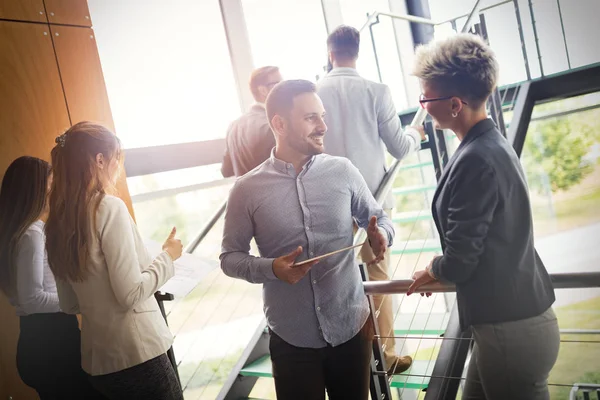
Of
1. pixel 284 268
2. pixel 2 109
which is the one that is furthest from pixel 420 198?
pixel 2 109

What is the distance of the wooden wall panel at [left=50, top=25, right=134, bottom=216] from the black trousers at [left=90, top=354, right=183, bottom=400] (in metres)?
0.71

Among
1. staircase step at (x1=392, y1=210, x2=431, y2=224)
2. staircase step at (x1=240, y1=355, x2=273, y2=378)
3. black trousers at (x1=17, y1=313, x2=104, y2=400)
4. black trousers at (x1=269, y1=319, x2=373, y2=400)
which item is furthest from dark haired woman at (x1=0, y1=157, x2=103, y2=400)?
staircase step at (x1=392, y1=210, x2=431, y2=224)

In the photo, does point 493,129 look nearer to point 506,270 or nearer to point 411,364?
point 506,270

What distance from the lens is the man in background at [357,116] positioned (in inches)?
99.0

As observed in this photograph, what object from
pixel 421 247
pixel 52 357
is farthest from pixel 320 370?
pixel 421 247

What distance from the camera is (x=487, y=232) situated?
154cm

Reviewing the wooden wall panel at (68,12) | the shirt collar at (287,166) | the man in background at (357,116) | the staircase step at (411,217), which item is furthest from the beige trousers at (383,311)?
the wooden wall panel at (68,12)

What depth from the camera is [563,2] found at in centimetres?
406

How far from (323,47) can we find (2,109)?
3.14m

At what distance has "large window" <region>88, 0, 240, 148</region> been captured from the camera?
2830mm

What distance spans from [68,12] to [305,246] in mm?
1269

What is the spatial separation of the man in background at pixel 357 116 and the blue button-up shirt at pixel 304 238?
0.56 meters

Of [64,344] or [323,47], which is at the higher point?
[323,47]

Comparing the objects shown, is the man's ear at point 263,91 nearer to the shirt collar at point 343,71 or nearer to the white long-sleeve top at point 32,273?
the shirt collar at point 343,71
